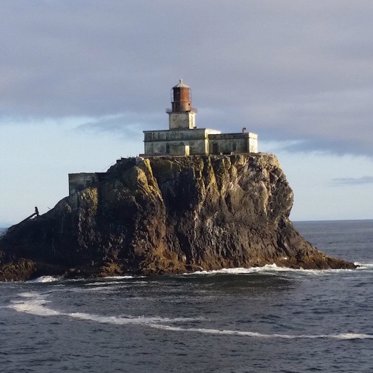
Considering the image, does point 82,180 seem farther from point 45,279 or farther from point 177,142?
point 45,279

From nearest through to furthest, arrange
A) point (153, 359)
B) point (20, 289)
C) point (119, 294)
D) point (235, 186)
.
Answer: point (153, 359) → point (119, 294) → point (20, 289) → point (235, 186)

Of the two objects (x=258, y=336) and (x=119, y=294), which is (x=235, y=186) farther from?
(x=258, y=336)

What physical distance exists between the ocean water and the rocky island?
5.82 m

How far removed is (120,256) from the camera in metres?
97.2

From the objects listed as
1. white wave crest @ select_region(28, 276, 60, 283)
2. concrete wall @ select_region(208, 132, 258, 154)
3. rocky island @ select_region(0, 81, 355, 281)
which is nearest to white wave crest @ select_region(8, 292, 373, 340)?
white wave crest @ select_region(28, 276, 60, 283)

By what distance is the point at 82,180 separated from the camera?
349 ft

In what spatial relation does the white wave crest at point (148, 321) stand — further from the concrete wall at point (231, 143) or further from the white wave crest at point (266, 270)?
the concrete wall at point (231, 143)

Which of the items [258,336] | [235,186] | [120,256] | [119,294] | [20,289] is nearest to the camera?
[258,336]

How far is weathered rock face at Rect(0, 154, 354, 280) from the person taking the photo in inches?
3834

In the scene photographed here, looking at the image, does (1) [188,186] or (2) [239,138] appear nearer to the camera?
(1) [188,186]

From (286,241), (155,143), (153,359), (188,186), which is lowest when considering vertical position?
(153,359)

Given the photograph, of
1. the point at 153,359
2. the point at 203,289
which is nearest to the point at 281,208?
the point at 203,289

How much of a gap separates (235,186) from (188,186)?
268 inches

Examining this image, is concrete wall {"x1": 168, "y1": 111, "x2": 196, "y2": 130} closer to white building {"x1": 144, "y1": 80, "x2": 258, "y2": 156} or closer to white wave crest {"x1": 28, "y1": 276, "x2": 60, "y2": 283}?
white building {"x1": 144, "y1": 80, "x2": 258, "y2": 156}
